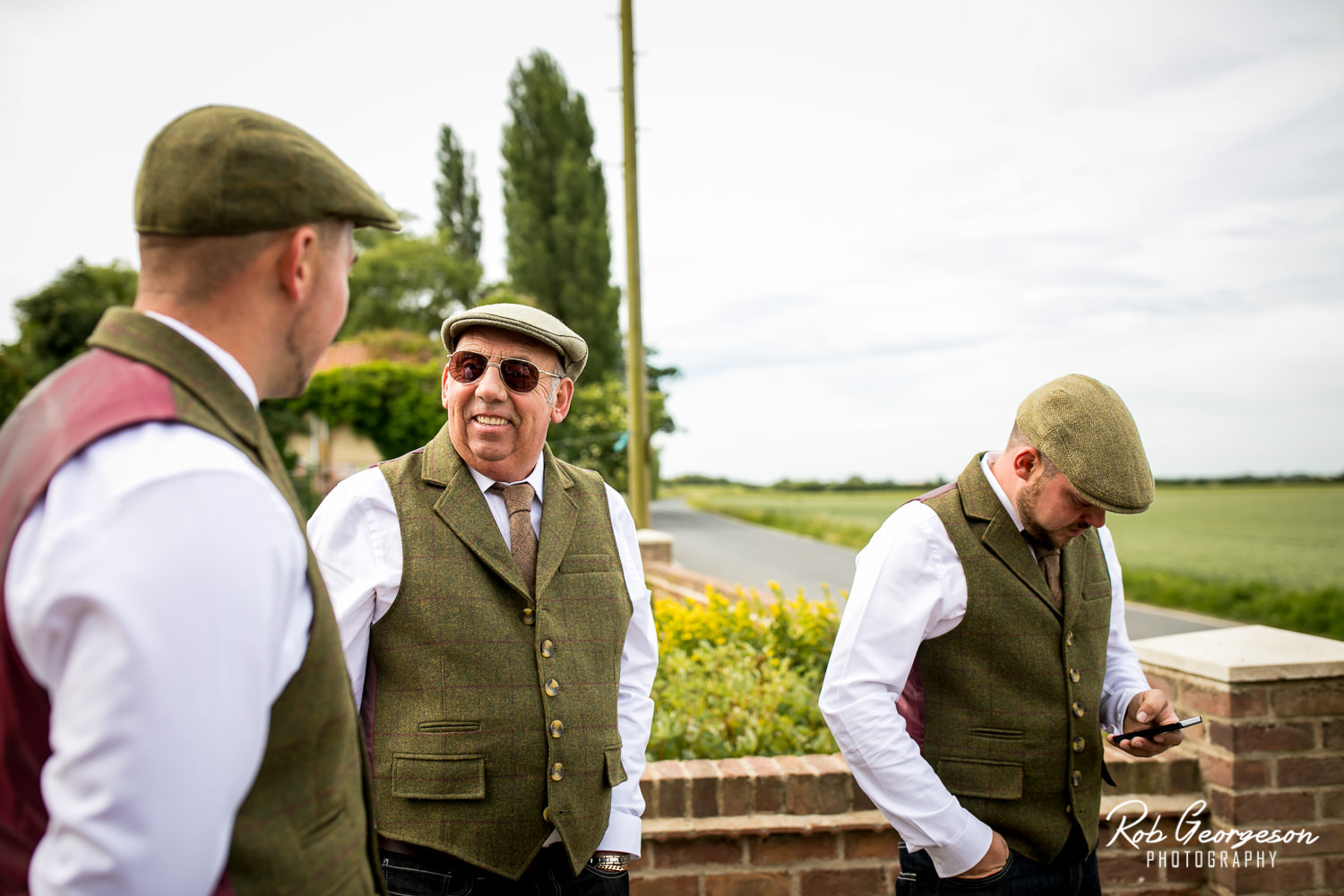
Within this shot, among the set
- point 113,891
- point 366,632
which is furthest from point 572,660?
point 113,891

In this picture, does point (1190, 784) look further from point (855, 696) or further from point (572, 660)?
point (572, 660)

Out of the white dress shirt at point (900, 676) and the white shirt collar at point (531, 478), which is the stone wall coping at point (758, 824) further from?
the white shirt collar at point (531, 478)

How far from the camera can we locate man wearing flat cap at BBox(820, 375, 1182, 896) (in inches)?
85.0

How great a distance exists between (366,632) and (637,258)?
8252 millimetres

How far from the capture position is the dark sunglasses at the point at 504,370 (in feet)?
7.88

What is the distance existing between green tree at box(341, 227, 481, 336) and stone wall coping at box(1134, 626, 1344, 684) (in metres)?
46.2

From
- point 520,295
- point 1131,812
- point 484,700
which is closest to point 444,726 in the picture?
point 484,700

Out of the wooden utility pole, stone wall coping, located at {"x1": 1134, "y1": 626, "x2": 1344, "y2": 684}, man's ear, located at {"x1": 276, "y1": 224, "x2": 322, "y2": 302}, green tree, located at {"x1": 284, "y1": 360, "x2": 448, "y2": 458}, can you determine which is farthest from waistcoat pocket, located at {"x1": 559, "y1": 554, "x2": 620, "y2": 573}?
green tree, located at {"x1": 284, "y1": 360, "x2": 448, "y2": 458}

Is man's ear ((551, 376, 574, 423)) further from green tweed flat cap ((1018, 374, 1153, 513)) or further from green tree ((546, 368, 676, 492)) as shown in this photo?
green tree ((546, 368, 676, 492))

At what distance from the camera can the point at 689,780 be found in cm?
319

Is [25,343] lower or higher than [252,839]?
higher

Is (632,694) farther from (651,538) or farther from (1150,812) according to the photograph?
(651,538)

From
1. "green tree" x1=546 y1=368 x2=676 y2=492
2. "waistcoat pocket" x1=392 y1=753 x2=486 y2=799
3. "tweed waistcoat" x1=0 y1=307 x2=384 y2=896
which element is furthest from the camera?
"green tree" x1=546 y1=368 x2=676 y2=492

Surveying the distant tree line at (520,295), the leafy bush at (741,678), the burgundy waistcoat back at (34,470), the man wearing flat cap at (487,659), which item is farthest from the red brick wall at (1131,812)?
the distant tree line at (520,295)
